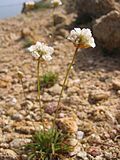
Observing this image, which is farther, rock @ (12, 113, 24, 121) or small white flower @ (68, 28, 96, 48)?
rock @ (12, 113, 24, 121)

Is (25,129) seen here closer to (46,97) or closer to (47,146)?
(47,146)

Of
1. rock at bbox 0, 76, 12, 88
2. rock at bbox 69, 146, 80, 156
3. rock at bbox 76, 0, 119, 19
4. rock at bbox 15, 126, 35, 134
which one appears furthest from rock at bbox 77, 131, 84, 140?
rock at bbox 76, 0, 119, 19

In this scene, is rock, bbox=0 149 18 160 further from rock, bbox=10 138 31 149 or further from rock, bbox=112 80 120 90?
rock, bbox=112 80 120 90

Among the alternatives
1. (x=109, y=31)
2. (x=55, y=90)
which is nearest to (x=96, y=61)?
(x=109, y=31)

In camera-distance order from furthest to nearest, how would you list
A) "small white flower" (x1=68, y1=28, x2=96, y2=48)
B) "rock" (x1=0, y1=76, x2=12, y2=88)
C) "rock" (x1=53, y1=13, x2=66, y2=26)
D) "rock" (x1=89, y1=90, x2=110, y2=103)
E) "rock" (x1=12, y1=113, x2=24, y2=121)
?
1. "rock" (x1=53, y1=13, x2=66, y2=26)
2. "rock" (x1=0, y1=76, x2=12, y2=88)
3. "rock" (x1=89, y1=90, x2=110, y2=103)
4. "rock" (x1=12, y1=113, x2=24, y2=121)
5. "small white flower" (x1=68, y1=28, x2=96, y2=48)

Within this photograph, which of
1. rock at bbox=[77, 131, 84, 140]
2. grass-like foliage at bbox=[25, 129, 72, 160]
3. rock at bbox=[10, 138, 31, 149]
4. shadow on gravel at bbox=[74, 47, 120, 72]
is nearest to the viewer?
grass-like foliage at bbox=[25, 129, 72, 160]

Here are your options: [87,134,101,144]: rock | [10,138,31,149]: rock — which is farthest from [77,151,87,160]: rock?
[10,138,31,149]: rock

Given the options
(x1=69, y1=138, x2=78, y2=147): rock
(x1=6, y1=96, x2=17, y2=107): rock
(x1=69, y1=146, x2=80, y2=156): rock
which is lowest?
(x1=69, y1=146, x2=80, y2=156): rock

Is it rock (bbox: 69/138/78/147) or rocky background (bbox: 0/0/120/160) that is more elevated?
rocky background (bbox: 0/0/120/160)
